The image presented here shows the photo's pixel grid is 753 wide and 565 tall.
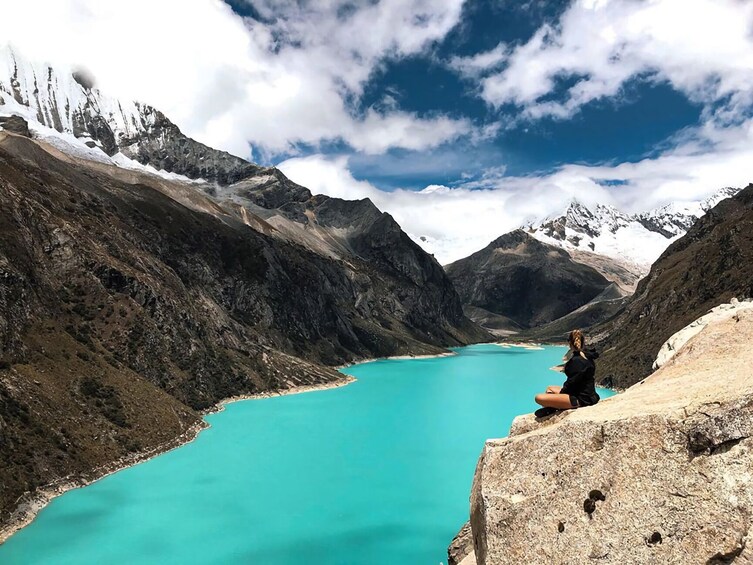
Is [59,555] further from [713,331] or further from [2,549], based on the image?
[713,331]

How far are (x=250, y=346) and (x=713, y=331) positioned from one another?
142590 mm

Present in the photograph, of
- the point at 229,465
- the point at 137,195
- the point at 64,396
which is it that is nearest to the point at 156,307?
the point at 64,396

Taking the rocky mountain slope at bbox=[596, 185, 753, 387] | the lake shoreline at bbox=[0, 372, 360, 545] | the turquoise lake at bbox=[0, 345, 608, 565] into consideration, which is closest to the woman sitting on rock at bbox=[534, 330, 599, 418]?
the turquoise lake at bbox=[0, 345, 608, 565]

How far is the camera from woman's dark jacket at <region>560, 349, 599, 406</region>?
604 inches

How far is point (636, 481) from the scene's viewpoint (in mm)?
11555

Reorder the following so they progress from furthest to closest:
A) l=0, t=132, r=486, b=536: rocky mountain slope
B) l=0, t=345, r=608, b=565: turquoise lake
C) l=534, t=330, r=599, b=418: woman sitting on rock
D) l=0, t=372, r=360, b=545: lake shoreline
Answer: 1. l=0, t=132, r=486, b=536: rocky mountain slope
2. l=0, t=372, r=360, b=545: lake shoreline
3. l=0, t=345, r=608, b=565: turquoise lake
4. l=534, t=330, r=599, b=418: woman sitting on rock

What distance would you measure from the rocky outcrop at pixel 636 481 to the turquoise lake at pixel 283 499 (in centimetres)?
3452

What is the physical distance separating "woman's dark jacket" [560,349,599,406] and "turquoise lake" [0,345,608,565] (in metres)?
33.9

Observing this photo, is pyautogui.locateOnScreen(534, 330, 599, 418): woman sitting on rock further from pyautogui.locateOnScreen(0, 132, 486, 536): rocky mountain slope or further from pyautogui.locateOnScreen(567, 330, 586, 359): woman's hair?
pyautogui.locateOnScreen(0, 132, 486, 536): rocky mountain slope

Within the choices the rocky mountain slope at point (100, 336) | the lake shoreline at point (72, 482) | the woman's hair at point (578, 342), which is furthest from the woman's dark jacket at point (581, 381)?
the rocky mountain slope at point (100, 336)

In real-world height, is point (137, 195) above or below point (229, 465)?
above

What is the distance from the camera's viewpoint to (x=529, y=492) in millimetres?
13047

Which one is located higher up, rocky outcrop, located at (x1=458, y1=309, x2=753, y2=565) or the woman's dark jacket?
the woman's dark jacket

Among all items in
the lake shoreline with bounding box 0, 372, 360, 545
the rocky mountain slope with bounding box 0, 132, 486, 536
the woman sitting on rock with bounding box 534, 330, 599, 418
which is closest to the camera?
the woman sitting on rock with bounding box 534, 330, 599, 418
